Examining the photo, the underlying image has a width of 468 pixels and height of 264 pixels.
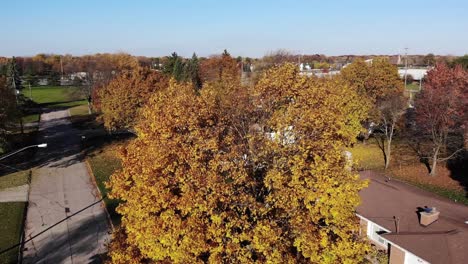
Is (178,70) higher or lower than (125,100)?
higher

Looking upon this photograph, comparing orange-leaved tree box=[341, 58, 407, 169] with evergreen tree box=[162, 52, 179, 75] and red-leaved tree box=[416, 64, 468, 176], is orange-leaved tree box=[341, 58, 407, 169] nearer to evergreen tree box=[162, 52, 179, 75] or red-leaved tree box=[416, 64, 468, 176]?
red-leaved tree box=[416, 64, 468, 176]

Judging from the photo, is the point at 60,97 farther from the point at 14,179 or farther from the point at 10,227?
the point at 10,227

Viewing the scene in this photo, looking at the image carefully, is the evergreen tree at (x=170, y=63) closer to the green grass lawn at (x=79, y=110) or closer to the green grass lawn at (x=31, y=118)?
the green grass lawn at (x=79, y=110)

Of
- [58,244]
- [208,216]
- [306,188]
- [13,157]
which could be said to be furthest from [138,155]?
[13,157]

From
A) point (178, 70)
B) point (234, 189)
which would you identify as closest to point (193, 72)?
point (178, 70)

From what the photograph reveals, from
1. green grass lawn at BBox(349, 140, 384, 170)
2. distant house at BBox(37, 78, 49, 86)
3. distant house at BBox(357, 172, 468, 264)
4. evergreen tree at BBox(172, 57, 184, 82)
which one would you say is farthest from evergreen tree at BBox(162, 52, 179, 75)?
distant house at BBox(37, 78, 49, 86)

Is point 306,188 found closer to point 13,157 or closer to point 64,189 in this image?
point 64,189

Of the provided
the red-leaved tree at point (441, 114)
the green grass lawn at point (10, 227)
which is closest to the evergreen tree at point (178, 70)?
the red-leaved tree at point (441, 114)
